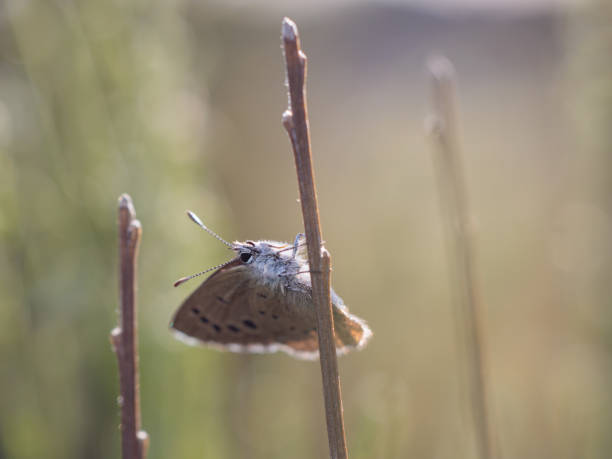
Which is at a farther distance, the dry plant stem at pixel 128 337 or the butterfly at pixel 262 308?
the butterfly at pixel 262 308

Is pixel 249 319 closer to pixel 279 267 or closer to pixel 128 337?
pixel 279 267

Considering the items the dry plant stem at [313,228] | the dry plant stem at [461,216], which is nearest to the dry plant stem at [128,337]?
the dry plant stem at [313,228]

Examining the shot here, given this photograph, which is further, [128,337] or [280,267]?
[280,267]

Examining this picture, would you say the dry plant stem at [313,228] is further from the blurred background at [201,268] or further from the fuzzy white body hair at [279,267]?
the blurred background at [201,268]

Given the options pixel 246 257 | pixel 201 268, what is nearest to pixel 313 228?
pixel 246 257

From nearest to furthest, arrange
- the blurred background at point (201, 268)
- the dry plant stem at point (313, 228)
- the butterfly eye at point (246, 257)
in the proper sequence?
the dry plant stem at point (313, 228) → the butterfly eye at point (246, 257) → the blurred background at point (201, 268)

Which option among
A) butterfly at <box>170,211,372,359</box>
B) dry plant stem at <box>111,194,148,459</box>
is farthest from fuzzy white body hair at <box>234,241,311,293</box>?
dry plant stem at <box>111,194,148,459</box>

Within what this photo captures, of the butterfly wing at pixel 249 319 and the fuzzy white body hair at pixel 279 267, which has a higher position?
the fuzzy white body hair at pixel 279 267
